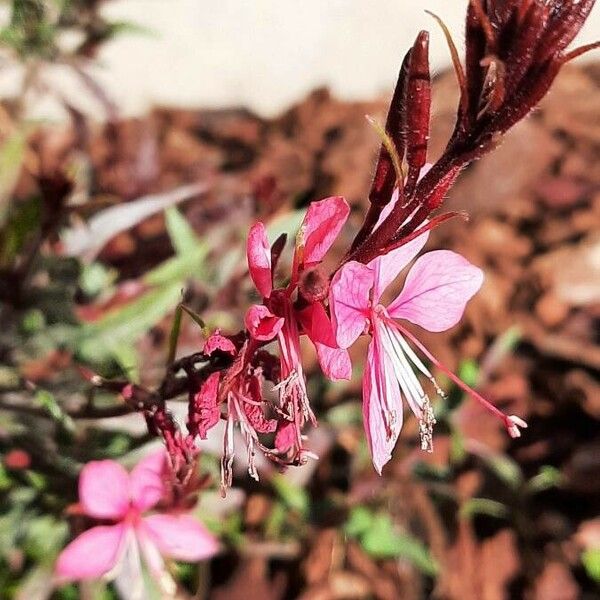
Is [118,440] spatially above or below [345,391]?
above

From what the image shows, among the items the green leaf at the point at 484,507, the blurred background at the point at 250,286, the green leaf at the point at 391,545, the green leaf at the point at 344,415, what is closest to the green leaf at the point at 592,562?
the blurred background at the point at 250,286

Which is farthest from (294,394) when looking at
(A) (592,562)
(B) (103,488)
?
(A) (592,562)

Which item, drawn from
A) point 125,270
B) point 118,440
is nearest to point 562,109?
point 125,270

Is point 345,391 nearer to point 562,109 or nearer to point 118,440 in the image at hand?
point 118,440

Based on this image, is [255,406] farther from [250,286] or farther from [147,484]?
[250,286]

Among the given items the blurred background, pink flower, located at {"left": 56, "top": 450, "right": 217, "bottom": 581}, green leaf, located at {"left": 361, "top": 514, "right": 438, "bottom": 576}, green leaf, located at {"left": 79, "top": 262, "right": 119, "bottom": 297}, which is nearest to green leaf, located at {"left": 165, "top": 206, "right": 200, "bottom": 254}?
the blurred background

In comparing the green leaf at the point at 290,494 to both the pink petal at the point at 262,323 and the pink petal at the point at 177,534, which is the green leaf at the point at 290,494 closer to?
the pink petal at the point at 177,534
